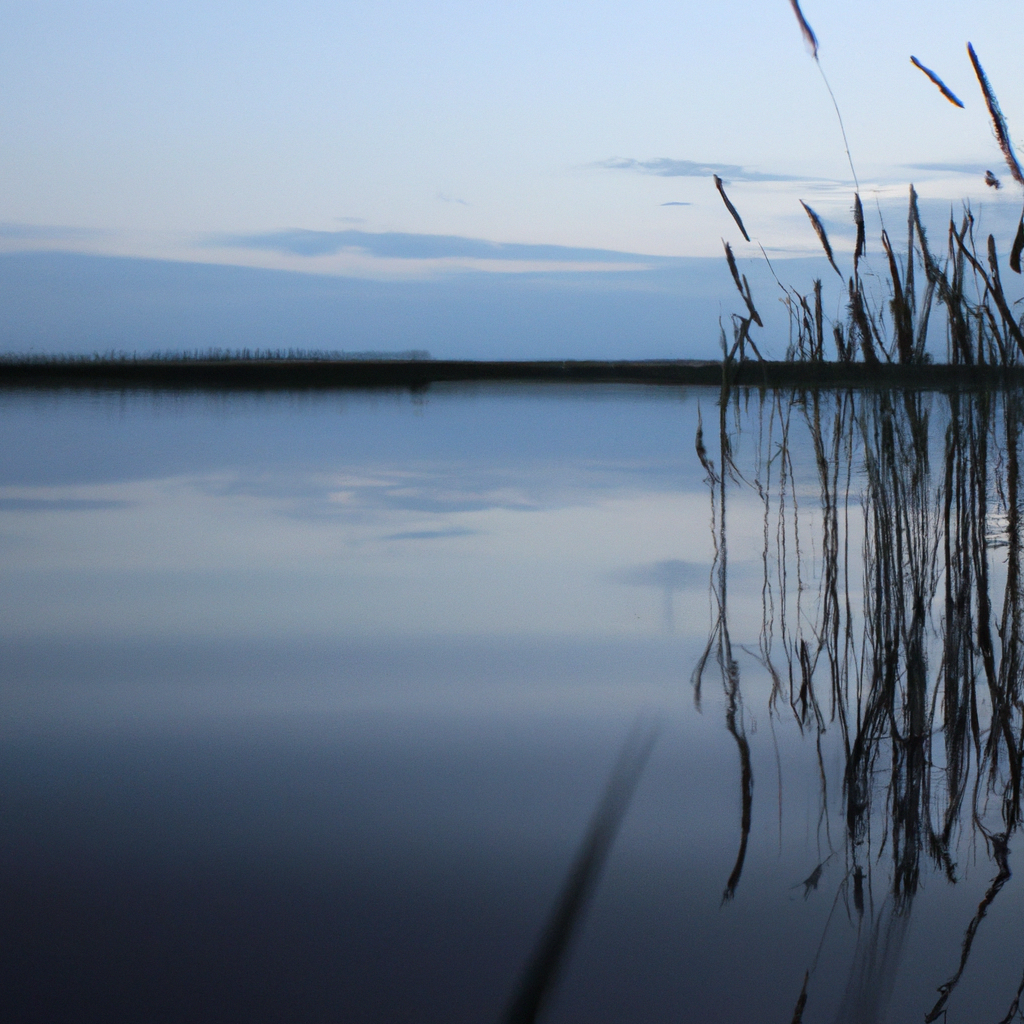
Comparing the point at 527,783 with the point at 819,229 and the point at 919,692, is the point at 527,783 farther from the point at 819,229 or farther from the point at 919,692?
the point at 819,229

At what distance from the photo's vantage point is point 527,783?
183cm

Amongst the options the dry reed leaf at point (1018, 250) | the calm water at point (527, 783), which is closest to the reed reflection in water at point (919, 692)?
the calm water at point (527, 783)

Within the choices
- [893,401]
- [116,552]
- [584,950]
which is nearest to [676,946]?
[584,950]

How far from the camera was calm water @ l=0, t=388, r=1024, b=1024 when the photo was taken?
1.27 metres

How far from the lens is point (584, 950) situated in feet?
4.36

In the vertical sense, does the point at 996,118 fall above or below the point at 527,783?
above

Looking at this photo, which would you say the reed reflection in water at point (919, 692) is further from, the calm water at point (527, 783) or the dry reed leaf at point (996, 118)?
the dry reed leaf at point (996, 118)

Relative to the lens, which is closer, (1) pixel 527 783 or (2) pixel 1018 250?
(2) pixel 1018 250

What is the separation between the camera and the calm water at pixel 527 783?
4.17ft

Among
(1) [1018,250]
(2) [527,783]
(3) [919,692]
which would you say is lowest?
(2) [527,783]

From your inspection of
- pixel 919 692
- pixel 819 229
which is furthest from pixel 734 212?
pixel 919 692

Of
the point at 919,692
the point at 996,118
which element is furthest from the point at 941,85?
the point at 919,692

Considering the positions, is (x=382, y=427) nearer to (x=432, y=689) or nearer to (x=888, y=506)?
(x=432, y=689)

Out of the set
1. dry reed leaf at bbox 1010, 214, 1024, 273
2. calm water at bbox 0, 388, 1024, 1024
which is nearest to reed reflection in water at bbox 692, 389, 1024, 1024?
calm water at bbox 0, 388, 1024, 1024
